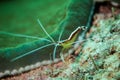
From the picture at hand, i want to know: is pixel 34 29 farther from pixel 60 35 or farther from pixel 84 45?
pixel 84 45

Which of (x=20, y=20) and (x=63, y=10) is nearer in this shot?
(x=63, y=10)

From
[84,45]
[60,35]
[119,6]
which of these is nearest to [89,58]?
[84,45]

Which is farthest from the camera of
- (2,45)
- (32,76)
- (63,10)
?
(63,10)

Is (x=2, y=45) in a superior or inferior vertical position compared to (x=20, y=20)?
inferior

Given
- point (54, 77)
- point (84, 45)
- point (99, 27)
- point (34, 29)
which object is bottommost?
point (54, 77)

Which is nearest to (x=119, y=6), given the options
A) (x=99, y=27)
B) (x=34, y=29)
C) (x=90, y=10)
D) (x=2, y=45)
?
(x=90, y=10)

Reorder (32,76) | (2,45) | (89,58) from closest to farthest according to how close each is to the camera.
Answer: (89,58)
(32,76)
(2,45)

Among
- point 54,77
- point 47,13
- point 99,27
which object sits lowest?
point 54,77

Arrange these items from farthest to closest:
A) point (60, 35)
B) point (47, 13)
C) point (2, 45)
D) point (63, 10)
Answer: point (47, 13), point (63, 10), point (2, 45), point (60, 35)

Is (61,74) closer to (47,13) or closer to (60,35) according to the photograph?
(60,35)
